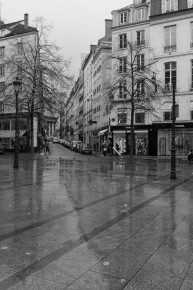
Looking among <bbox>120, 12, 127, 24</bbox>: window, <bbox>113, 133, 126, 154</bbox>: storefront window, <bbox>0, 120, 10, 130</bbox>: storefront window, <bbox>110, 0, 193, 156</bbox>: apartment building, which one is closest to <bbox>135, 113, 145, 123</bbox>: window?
<bbox>110, 0, 193, 156</bbox>: apartment building

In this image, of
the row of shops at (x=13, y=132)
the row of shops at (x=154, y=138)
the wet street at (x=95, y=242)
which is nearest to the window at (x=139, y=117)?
the row of shops at (x=154, y=138)

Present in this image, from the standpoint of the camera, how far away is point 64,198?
9.18 meters

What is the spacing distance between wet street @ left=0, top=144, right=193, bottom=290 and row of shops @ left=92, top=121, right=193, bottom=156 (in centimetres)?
2760

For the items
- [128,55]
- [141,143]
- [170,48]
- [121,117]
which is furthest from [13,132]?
[170,48]

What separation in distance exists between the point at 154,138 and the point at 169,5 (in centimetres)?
A: 1492

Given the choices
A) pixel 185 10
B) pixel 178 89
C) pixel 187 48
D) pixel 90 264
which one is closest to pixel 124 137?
pixel 178 89

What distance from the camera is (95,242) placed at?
204 inches

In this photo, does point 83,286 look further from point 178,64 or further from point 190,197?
point 178,64

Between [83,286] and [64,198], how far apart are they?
18.4 ft

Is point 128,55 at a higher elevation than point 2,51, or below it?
below

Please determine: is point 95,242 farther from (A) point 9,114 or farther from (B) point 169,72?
(A) point 9,114

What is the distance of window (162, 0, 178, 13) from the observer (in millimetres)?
36625

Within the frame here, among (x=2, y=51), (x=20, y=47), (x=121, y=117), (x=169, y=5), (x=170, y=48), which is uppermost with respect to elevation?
(x=169, y=5)

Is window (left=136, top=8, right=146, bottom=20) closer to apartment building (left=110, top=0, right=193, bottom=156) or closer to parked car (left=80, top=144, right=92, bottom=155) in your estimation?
apartment building (left=110, top=0, right=193, bottom=156)
